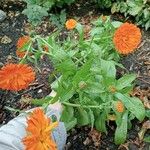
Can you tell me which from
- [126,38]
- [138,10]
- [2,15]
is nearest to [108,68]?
[126,38]

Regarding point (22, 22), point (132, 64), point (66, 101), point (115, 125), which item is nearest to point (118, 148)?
point (115, 125)

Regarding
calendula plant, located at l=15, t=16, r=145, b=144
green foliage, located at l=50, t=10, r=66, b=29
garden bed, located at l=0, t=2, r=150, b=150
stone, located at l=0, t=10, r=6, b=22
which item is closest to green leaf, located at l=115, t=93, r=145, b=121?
calendula plant, located at l=15, t=16, r=145, b=144

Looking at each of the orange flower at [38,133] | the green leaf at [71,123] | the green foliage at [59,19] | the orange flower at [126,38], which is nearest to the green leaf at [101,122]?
the green leaf at [71,123]

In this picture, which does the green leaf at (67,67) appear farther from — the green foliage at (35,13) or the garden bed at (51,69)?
the green foliage at (35,13)

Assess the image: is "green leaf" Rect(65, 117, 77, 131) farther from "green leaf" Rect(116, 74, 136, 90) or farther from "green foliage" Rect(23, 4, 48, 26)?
"green foliage" Rect(23, 4, 48, 26)

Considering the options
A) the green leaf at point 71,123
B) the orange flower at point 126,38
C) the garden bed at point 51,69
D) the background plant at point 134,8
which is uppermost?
the orange flower at point 126,38

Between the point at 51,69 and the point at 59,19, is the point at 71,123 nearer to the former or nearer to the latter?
the point at 51,69

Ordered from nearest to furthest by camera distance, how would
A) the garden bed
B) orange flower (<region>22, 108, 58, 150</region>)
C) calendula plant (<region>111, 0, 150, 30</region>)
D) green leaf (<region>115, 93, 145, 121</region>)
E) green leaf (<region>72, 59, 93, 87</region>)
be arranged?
1. orange flower (<region>22, 108, 58, 150</region>)
2. green leaf (<region>72, 59, 93, 87</region>)
3. green leaf (<region>115, 93, 145, 121</region>)
4. the garden bed
5. calendula plant (<region>111, 0, 150, 30</region>)
